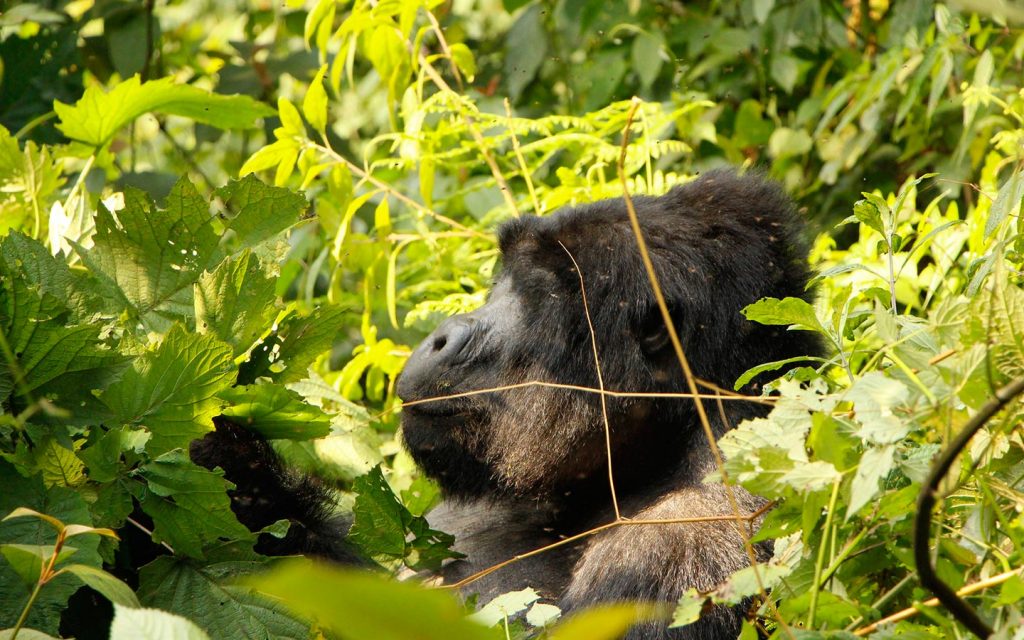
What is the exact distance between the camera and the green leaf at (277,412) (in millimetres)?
1818

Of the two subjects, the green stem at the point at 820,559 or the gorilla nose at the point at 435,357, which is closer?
the green stem at the point at 820,559

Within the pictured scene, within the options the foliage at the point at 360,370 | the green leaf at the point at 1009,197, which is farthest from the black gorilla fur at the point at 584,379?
the green leaf at the point at 1009,197

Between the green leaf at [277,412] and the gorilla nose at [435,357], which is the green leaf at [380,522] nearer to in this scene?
the green leaf at [277,412]

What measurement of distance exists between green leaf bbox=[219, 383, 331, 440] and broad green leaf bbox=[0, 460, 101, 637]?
38 cm

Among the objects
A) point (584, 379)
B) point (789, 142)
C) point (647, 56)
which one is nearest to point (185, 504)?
point (584, 379)

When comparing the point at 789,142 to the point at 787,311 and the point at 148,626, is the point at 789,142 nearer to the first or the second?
the point at 787,311

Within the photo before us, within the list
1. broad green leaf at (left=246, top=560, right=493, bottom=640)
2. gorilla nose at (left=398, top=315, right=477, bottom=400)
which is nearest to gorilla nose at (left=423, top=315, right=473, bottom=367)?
gorilla nose at (left=398, top=315, right=477, bottom=400)

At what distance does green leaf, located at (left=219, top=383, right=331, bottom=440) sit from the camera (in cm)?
182

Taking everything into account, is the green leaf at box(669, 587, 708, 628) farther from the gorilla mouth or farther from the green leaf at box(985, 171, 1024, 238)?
the gorilla mouth

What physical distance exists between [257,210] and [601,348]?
2.50 ft

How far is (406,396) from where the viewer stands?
2.29m

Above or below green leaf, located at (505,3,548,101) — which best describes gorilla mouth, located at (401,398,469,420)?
below

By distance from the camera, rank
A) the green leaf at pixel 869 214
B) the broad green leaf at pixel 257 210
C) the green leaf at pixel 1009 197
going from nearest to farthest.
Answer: the green leaf at pixel 1009 197 < the green leaf at pixel 869 214 < the broad green leaf at pixel 257 210

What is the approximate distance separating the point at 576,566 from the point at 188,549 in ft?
2.69
